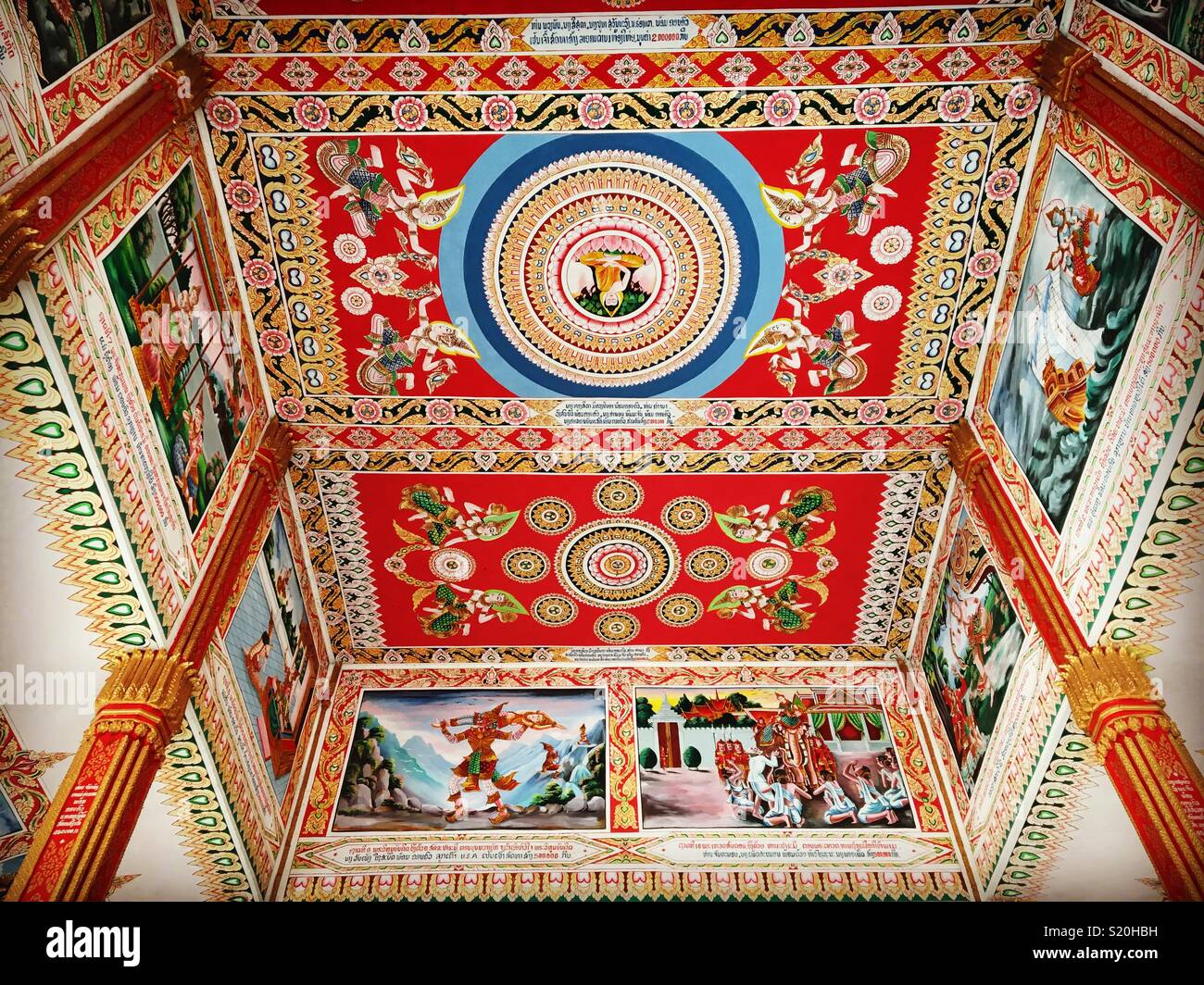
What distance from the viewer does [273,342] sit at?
696 centimetres

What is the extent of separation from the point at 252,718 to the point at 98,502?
2407 millimetres

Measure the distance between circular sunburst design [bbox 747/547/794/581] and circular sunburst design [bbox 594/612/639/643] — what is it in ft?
3.84

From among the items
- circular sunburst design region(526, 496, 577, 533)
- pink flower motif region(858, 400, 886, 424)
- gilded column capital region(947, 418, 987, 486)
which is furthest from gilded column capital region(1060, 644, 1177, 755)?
circular sunburst design region(526, 496, 577, 533)

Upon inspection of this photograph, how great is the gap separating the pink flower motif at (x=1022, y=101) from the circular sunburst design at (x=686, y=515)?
3591 mm

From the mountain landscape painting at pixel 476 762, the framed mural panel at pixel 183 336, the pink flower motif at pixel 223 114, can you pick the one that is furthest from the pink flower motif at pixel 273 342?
the mountain landscape painting at pixel 476 762

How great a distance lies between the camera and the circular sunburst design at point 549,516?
25.5 ft

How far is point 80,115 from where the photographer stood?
4727mm

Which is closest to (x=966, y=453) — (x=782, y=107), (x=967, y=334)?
(x=967, y=334)

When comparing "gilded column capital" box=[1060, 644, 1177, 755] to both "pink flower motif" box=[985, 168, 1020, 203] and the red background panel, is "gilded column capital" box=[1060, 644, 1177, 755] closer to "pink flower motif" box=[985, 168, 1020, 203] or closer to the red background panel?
the red background panel

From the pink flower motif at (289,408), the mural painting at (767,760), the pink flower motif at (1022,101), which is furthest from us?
the mural painting at (767,760)

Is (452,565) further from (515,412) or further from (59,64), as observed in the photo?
(59,64)

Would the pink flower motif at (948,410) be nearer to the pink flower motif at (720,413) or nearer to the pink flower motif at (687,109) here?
the pink flower motif at (720,413)

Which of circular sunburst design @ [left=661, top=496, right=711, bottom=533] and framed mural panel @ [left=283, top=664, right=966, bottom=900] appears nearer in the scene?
framed mural panel @ [left=283, top=664, right=966, bottom=900]

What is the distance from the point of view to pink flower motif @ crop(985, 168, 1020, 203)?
249 inches
